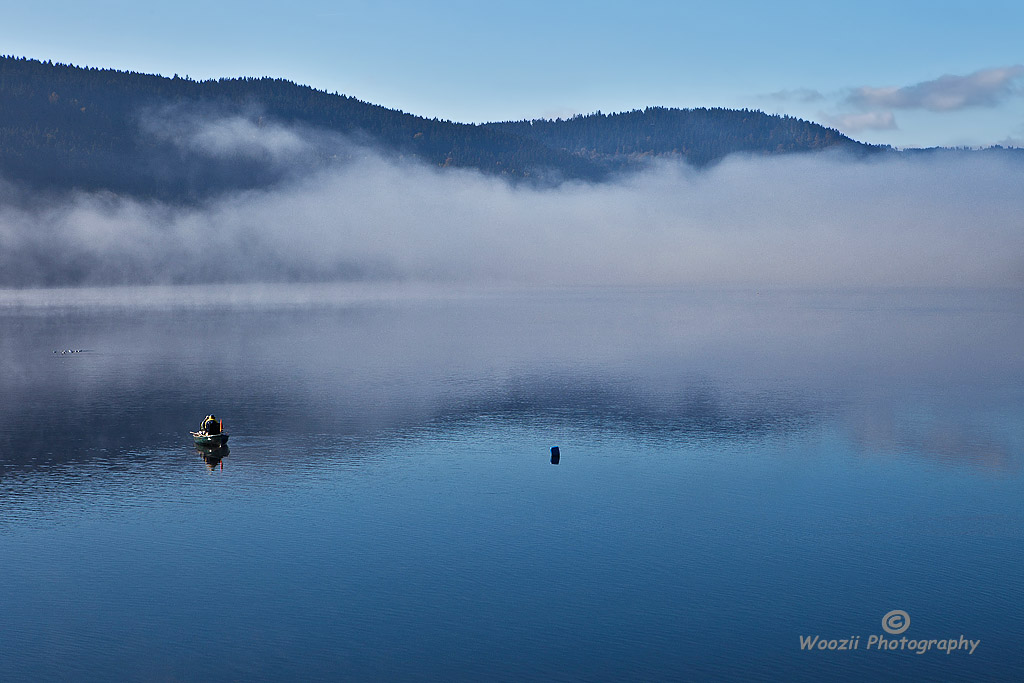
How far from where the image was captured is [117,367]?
14550 centimetres

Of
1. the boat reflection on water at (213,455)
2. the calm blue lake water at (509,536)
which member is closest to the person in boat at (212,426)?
the boat reflection on water at (213,455)

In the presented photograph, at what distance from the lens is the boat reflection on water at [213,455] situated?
76875mm

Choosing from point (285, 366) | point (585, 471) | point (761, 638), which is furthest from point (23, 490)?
point (285, 366)

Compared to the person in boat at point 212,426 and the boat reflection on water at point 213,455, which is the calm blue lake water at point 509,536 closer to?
the boat reflection on water at point 213,455

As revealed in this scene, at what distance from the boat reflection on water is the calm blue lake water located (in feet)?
2.46

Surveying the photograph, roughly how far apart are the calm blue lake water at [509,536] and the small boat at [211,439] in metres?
1.79

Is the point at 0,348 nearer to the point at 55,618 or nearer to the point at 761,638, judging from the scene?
the point at 55,618

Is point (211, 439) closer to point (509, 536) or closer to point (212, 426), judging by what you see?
point (212, 426)

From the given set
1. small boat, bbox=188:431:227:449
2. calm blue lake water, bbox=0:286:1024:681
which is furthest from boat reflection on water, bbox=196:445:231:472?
calm blue lake water, bbox=0:286:1024:681

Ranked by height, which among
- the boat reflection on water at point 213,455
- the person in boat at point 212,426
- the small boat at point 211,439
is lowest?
the boat reflection on water at point 213,455

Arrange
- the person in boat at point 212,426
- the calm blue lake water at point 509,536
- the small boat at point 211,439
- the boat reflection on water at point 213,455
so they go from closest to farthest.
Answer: the calm blue lake water at point 509,536 → the boat reflection on water at point 213,455 → the small boat at point 211,439 → the person in boat at point 212,426

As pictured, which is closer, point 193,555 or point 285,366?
point 193,555

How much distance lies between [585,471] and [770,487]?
14578mm

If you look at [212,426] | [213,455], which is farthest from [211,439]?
[213,455]
